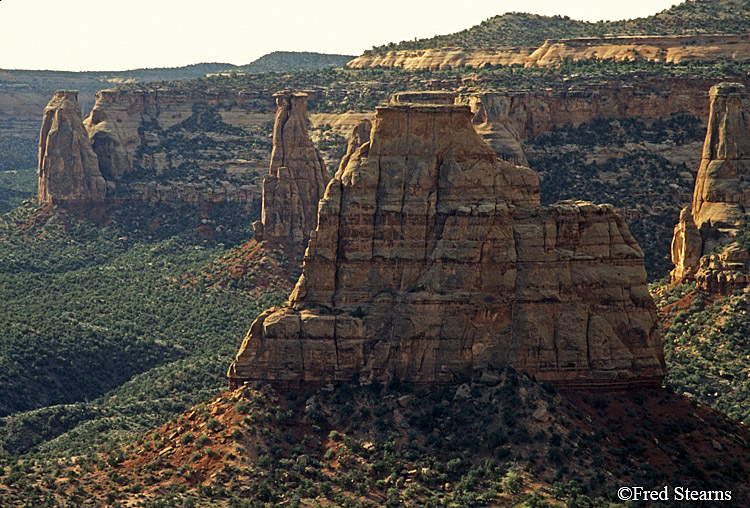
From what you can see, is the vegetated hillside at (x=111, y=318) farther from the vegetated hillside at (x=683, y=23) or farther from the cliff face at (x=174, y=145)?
the vegetated hillside at (x=683, y=23)

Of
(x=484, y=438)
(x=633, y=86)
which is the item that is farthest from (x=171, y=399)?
(x=633, y=86)

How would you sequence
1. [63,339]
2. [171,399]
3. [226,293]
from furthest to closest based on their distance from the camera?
[226,293] → [63,339] → [171,399]

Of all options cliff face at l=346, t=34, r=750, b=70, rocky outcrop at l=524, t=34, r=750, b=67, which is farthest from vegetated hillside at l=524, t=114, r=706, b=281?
cliff face at l=346, t=34, r=750, b=70

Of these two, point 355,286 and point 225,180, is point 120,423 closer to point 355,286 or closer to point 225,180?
point 355,286

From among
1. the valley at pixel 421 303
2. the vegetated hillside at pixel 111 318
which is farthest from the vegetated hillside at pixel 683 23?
the vegetated hillside at pixel 111 318

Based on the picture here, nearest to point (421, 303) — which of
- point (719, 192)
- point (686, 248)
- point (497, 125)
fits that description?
point (686, 248)

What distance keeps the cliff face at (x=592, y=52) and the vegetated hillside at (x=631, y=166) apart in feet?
43.2

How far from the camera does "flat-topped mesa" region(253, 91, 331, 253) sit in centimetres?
15088

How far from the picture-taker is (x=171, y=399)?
12031 cm

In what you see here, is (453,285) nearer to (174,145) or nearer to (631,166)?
(631,166)

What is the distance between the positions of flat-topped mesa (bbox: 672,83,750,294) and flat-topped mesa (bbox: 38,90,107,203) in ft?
238

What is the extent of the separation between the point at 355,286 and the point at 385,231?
10.6 ft

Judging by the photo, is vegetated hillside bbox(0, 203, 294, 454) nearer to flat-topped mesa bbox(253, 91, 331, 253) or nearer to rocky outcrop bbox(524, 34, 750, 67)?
flat-topped mesa bbox(253, 91, 331, 253)

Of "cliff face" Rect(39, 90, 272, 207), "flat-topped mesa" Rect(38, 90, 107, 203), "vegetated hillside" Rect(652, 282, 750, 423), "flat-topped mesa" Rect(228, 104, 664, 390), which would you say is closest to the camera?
"flat-topped mesa" Rect(228, 104, 664, 390)
